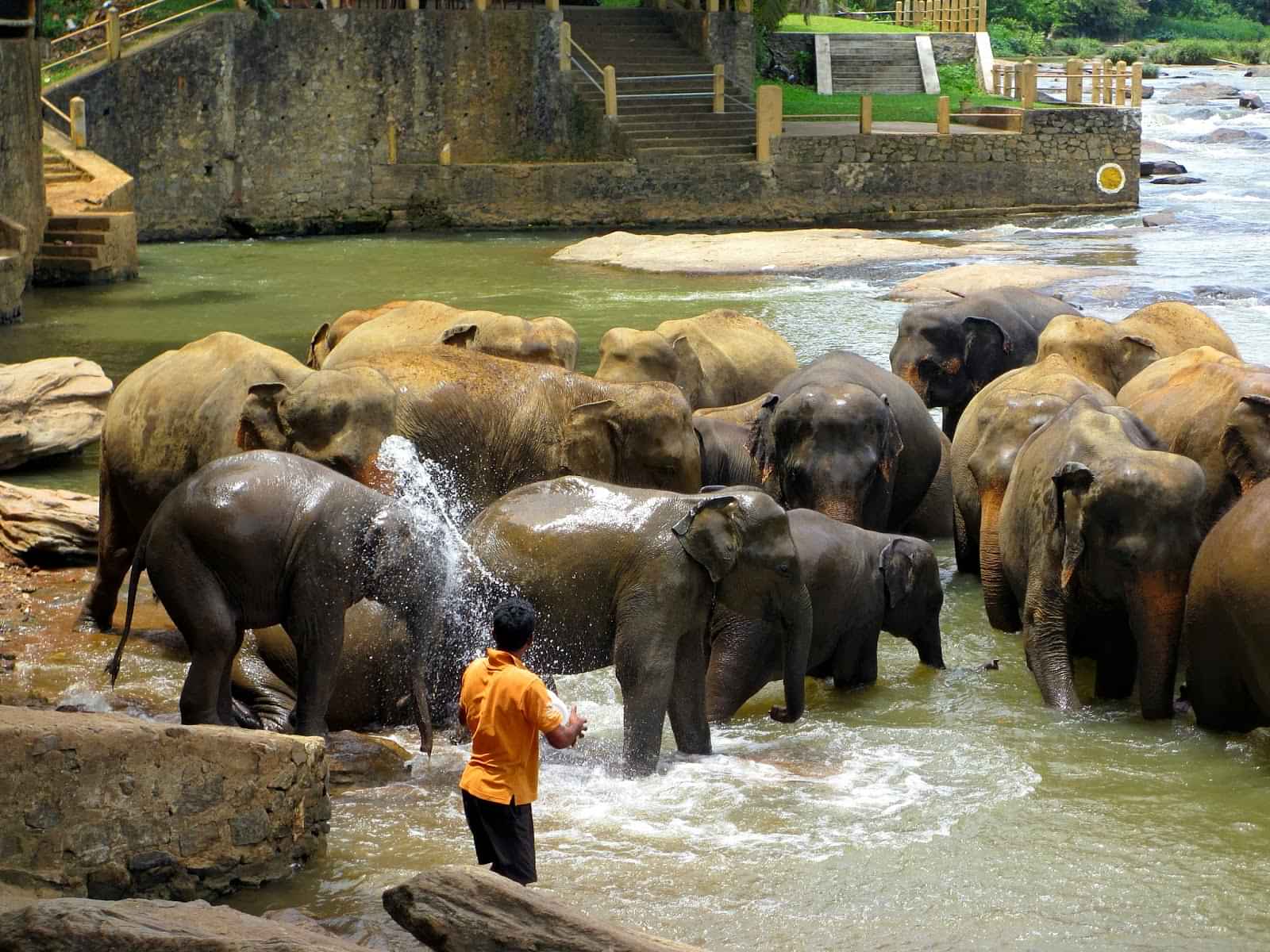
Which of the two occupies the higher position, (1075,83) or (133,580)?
(1075,83)

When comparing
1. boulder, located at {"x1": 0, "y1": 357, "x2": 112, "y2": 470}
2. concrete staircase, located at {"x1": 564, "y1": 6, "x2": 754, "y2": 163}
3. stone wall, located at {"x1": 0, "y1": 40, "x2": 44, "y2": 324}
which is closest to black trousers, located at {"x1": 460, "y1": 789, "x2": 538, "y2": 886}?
boulder, located at {"x1": 0, "y1": 357, "x2": 112, "y2": 470}

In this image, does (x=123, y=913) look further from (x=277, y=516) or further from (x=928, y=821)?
(x=928, y=821)

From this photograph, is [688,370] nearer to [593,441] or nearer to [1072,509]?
[593,441]

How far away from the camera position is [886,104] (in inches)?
1538

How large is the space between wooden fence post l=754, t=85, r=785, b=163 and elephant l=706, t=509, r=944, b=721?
25.1 metres

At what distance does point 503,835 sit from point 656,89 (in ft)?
102

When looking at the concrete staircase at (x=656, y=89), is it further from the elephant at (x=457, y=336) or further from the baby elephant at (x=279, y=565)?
the baby elephant at (x=279, y=565)

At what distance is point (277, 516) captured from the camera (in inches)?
261

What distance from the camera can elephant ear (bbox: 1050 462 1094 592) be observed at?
7652 mm

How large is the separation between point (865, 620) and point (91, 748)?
12.7 ft

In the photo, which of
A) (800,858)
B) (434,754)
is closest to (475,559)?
(434,754)

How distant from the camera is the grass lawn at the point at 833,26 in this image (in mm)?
46156

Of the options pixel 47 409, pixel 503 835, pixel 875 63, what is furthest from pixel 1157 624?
pixel 875 63

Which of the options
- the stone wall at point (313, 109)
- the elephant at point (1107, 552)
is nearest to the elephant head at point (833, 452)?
the elephant at point (1107, 552)
